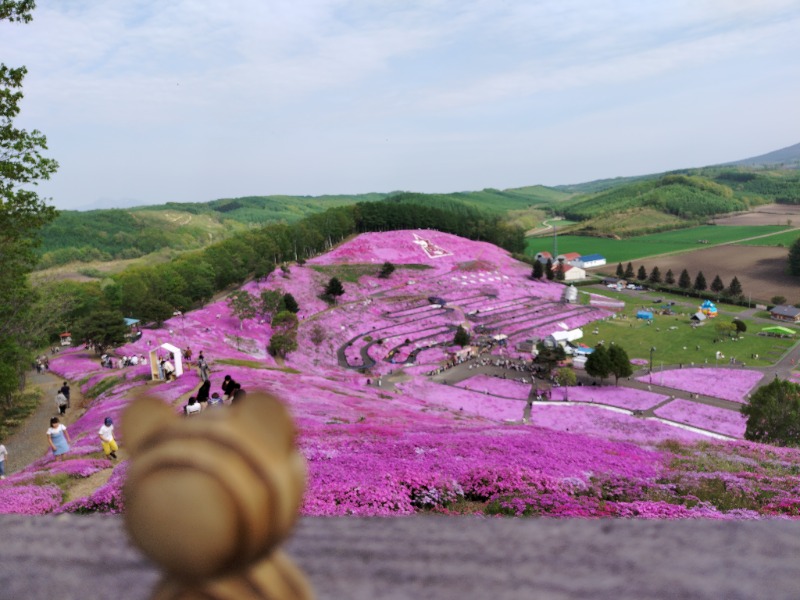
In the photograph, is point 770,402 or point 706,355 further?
point 706,355

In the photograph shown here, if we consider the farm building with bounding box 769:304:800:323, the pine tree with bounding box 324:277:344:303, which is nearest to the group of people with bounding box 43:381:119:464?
the pine tree with bounding box 324:277:344:303

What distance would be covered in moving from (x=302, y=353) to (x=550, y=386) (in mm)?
17719

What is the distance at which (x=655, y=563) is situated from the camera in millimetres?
3830

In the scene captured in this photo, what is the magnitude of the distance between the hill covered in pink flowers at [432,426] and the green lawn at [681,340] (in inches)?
167

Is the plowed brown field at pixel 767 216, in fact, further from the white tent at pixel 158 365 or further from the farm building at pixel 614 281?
the white tent at pixel 158 365

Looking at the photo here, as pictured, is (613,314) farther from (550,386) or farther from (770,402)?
(770,402)

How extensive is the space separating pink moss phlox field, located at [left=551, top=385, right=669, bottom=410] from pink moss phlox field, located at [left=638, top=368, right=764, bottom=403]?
314 cm

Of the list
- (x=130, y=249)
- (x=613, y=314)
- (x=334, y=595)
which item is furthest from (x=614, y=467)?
(x=130, y=249)

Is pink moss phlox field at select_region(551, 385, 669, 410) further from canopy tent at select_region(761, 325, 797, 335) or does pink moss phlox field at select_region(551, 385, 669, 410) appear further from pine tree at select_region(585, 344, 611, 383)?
canopy tent at select_region(761, 325, 797, 335)

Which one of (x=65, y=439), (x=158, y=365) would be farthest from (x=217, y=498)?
(x=158, y=365)

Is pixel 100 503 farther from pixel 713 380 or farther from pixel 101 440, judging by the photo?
pixel 713 380

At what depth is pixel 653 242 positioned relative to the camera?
107 m

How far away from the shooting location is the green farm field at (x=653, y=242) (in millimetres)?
96500

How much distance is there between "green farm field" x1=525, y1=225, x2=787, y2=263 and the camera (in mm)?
96500
